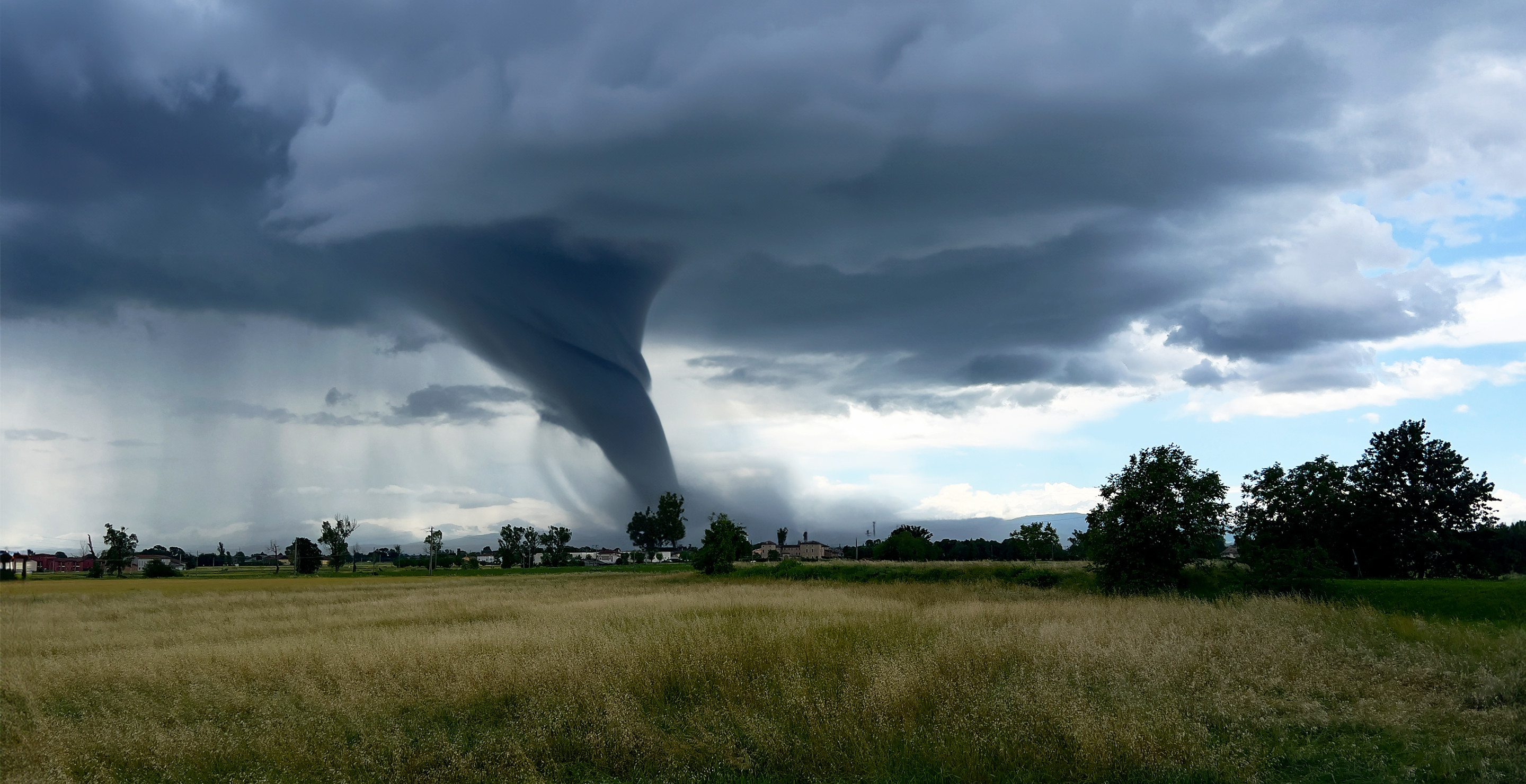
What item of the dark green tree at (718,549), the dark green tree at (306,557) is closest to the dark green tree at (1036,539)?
the dark green tree at (718,549)

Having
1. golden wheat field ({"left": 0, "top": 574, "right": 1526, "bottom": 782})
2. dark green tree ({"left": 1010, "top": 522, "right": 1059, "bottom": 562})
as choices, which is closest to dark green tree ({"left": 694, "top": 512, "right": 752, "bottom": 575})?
dark green tree ({"left": 1010, "top": 522, "right": 1059, "bottom": 562})

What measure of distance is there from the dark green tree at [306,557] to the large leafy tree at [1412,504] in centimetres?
14552

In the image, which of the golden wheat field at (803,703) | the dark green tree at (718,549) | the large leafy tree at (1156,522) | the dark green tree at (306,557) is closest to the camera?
the golden wheat field at (803,703)

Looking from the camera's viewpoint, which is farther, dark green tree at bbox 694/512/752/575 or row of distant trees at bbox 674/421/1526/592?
dark green tree at bbox 694/512/752/575

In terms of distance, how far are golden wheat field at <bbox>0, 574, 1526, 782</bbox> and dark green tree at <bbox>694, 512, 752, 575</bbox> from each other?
2801 inches

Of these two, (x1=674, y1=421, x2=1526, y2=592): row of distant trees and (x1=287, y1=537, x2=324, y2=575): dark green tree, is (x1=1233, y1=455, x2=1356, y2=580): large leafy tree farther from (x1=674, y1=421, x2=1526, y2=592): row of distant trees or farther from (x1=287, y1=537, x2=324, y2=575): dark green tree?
(x1=287, y1=537, x2=324, y2=575): dark green tree

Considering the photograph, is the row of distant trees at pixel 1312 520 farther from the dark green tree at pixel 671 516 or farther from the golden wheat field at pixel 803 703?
the dark green tree at pixel 671 516

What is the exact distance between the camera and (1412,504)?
55312mm

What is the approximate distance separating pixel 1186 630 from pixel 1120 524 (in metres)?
21.2

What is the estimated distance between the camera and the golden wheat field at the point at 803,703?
1080 cm

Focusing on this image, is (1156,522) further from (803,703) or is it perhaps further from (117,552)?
(117,552)

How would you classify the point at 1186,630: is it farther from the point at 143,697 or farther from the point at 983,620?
the point at 143,697

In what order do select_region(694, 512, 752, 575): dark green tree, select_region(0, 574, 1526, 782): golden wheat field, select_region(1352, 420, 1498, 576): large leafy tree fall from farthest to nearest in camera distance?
select_region(694, 512, 752, 575): dark green tree → select_region(1352, 420, 1498, 576): large leafy tree → select_region(0, 574, 1526, 782): golden wheat field

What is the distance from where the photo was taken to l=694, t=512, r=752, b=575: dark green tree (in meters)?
95.0
